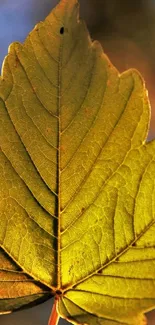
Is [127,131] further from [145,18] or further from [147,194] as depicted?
[145,18]

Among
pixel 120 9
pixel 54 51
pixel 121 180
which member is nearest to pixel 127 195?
pixel 121 180

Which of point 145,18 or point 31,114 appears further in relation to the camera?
point 145,18

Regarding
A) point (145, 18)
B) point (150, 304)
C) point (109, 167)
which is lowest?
point (150, 304)

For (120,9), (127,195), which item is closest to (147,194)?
(127,195)

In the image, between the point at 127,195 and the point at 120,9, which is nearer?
the point at 127,195

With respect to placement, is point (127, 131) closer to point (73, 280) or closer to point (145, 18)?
point (73, 280)

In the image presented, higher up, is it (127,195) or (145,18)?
(145,18)

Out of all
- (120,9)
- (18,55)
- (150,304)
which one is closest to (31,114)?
(18,55)

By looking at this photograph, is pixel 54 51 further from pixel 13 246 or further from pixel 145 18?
pixel 145 18

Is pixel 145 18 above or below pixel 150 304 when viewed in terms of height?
above
